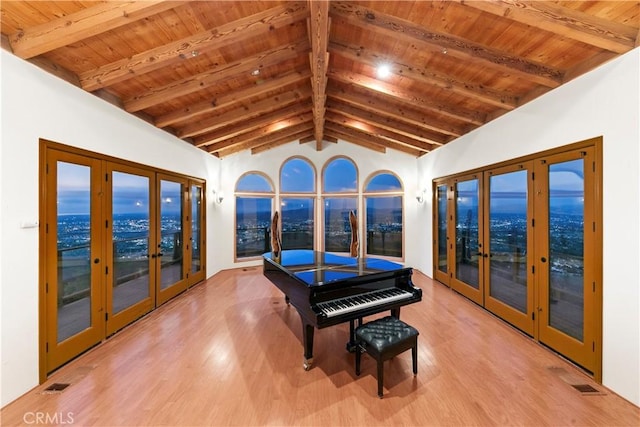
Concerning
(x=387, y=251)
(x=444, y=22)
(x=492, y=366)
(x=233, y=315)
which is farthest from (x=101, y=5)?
(x=387, y=251)

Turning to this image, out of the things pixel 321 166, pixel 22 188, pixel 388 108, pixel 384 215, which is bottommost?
pixel 384 215

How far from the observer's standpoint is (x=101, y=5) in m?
1.96

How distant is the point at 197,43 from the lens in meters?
2.47

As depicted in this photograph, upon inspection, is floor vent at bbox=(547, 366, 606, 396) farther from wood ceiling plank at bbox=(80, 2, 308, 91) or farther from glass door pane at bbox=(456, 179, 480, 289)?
wood ceiling plank at bbox=(80, 2, 308, 91)

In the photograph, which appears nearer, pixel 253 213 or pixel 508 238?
pixel 508 238

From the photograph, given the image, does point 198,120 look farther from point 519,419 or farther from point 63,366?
point 519,419

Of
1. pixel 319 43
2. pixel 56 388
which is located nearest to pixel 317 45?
pixel 319 43

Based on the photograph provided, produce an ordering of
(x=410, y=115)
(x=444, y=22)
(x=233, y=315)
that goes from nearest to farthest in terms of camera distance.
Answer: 1. (x=444, y=22)
2. (x=233, y=315)
3. (x=410, y=115)

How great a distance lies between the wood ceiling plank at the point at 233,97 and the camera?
367cm

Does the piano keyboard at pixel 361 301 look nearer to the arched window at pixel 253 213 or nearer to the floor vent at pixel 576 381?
the floor vent at pixel 576 381

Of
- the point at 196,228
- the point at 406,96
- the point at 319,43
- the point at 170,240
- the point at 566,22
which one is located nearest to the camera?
the point at 566,22

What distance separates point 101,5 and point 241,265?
5587mm

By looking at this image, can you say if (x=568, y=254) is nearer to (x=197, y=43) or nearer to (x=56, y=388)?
(x=197, y=43)

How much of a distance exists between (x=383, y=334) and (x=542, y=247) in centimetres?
235
